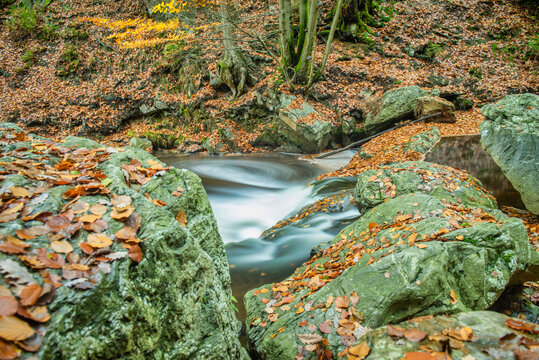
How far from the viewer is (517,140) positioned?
5.83 m

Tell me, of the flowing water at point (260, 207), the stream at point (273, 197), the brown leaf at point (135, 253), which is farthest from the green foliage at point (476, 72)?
the brown leaf at point (135, 253)

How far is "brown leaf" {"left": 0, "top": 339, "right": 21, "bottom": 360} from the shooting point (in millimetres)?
1150

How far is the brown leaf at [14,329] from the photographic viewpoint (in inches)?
46.5

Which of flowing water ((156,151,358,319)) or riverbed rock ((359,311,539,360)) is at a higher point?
riverbed rock ((359,311,539,360))

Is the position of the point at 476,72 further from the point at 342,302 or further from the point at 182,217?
the point at 182,217

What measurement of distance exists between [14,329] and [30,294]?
179 millimetres

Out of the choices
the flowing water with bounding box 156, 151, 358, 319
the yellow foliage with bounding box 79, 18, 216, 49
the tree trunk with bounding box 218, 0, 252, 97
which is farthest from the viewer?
A: the yellow foliage with bounding box 79, 18, 216, 49

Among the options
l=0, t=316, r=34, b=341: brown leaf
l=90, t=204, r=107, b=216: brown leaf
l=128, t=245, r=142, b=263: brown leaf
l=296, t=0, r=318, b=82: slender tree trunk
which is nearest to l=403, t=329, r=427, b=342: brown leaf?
l=128, t=245, r=142, b=263: brown leaf

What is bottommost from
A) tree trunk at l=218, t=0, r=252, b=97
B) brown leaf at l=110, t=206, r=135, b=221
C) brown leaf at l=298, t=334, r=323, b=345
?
brown leaf at l=298, t=334, r=323, b=345

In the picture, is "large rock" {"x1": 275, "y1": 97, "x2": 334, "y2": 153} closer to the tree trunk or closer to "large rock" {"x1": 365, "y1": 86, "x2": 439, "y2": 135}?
"large rock" {"x1": 365, "y1": 86, "x2": 439, "y2": 135}

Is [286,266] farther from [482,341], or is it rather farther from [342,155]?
[342,155]

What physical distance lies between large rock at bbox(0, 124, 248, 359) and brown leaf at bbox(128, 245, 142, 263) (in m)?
0.02

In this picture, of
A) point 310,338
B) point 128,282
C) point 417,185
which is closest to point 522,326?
point 310,338

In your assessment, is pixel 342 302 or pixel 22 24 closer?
pixel 342 302
